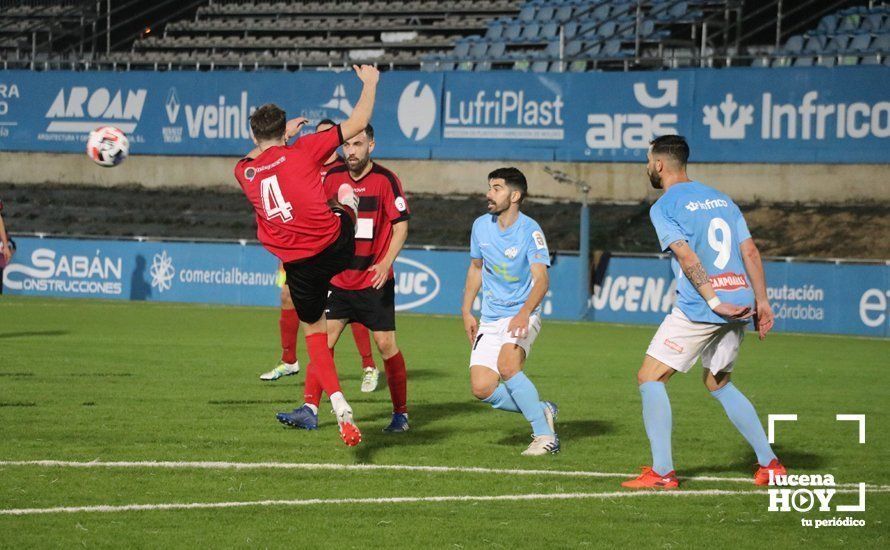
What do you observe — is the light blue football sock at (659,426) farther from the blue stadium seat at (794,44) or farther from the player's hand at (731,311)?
the blue stadium seat at (794,44)

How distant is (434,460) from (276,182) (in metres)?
2.04

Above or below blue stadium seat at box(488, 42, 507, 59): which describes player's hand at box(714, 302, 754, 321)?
below

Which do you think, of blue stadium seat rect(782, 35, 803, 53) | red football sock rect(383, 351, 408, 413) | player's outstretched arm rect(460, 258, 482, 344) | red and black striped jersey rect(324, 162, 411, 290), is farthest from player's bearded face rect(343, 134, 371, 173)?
blue stadium seat rect(782, 35, 803, 53)

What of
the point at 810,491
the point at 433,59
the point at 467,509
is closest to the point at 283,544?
the point at 467,509

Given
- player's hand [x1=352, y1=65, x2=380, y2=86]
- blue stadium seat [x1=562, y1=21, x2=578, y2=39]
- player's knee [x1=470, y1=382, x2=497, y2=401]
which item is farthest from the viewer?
blue stadium seat [x1=562, y1=21, x2=578, y2=39]

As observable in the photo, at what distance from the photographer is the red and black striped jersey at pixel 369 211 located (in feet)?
34.1

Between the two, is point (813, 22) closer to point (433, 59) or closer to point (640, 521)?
point (433, 59)

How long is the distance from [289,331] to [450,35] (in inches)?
996

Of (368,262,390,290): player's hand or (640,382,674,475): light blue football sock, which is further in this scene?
(368,262,390,290): player's hand

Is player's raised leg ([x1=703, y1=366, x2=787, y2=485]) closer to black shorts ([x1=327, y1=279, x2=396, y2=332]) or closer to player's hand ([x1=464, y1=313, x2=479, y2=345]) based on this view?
player's hand ([x1=464, y1=313, x2=479, y2=345])

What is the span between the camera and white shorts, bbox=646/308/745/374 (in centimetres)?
752

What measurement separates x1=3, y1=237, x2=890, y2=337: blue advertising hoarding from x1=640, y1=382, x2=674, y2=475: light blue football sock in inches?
710

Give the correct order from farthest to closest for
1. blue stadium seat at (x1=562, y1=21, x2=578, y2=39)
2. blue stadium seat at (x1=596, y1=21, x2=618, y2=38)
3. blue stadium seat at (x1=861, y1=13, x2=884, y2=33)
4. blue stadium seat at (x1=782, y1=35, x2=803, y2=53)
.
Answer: blue stadium seat at (x1=562, y1=21, x2=578, y2=39) < blue stadium seat at (x1=596, y1=21, x2=618, y2=38) < blue stadium seat at (x1=782, y1=35, x2=803, y2=53) < blue stadium seat at (x1=861, y1=13, x2=884, y2=33)

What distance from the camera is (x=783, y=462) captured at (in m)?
8.66
